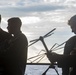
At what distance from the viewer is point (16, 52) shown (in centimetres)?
884

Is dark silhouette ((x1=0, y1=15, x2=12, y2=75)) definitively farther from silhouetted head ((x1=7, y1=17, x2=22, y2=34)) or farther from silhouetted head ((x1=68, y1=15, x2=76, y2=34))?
silhouetted head ((x1=68, y1=15, x2=76, y2=34))

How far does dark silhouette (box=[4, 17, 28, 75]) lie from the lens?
870cm

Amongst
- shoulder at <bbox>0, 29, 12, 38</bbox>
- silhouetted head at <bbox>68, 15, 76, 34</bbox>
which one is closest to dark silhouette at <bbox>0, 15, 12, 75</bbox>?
shoulder at <bbox>0, 29, 12, 38</bbox>

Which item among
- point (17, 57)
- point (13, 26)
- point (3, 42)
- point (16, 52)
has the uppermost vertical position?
point (13, 26)

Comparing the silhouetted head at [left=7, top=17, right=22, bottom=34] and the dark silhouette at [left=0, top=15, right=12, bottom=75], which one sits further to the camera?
the silhouetted head at [left=7, top=17, right=22, bottom=34]

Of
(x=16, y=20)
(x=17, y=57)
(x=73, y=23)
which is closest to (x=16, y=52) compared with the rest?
(x=17, y=57)

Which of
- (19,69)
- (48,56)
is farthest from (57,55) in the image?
(19,69)

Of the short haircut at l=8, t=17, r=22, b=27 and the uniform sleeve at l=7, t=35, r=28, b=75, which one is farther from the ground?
the short haircut at l=8, t=17, r=22, b=27

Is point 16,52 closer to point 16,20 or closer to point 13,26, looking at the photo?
point 13,26

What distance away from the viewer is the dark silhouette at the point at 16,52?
8.70m

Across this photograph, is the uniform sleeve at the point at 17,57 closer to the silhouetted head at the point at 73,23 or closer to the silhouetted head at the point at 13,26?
the silhouetted head at the point at 13,26

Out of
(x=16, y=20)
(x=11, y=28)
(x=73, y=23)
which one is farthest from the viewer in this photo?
(x=16, y=20)

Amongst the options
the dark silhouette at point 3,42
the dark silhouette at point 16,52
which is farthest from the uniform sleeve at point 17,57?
the dark silhouette at point 3,42

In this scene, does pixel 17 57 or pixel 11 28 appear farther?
pixel 11 28
